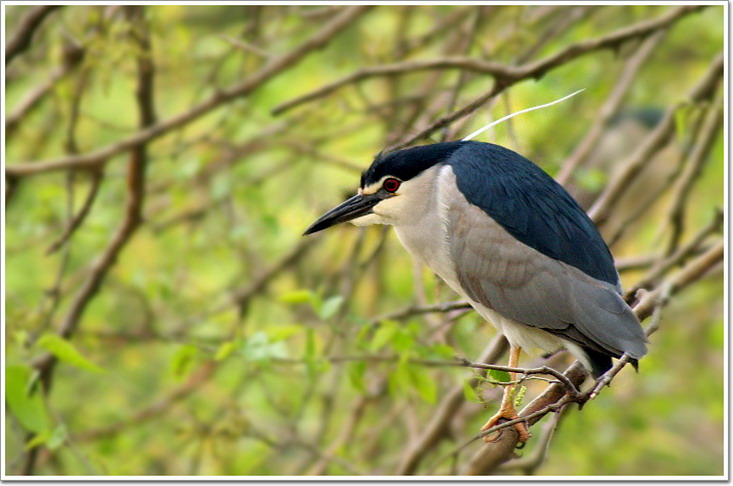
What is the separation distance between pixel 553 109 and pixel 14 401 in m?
1.33

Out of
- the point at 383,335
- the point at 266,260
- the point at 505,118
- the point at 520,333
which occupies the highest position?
the point at 505,118

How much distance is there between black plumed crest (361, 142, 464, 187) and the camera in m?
1.36

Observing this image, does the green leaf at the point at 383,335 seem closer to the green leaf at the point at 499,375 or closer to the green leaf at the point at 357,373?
the green leaf at the point at 357,373

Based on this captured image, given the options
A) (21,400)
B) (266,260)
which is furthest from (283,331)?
(266,260)

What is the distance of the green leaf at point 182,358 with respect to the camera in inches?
91.3

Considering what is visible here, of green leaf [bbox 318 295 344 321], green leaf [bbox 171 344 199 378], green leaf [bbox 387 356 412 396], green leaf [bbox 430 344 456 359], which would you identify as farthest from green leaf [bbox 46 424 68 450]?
green leaf [bbox 430 344 456 359]

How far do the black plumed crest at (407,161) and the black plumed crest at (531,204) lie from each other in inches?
0.7

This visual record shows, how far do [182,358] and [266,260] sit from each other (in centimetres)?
166

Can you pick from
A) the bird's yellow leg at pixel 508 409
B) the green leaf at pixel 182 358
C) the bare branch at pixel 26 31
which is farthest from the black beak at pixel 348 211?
the bare branch at pixel 26 31

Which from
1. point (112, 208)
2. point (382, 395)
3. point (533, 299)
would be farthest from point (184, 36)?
point (533, 299)

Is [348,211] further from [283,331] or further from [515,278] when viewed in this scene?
[283,331]

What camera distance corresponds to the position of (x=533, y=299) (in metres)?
1.46

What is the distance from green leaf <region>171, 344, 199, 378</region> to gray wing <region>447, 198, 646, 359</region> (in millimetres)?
1066

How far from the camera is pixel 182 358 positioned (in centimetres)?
240
